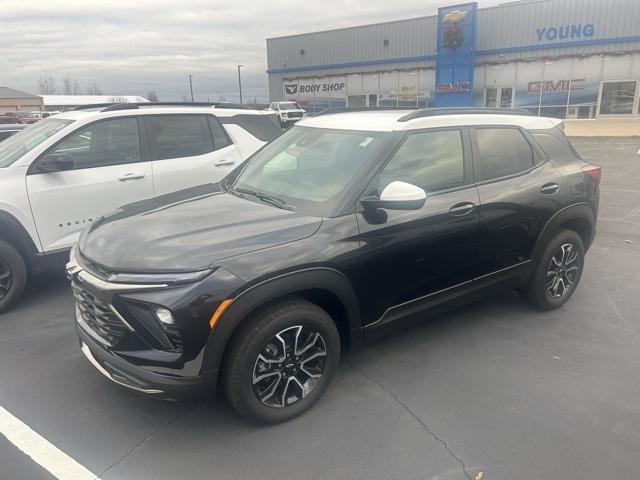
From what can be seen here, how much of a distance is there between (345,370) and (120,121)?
3.59m

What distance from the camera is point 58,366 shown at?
142 inches

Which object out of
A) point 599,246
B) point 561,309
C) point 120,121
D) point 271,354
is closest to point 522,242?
point 561,309

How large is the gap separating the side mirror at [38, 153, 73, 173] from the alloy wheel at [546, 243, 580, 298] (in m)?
4.45

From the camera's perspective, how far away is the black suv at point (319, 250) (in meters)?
2.55

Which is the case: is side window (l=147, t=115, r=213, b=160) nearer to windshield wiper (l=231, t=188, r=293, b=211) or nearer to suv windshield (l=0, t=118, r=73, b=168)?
suv windshield (l=0, t=118, r=73, b=168)

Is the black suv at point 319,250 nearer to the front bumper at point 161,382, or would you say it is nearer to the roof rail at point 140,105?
the front bumper at point 161,382

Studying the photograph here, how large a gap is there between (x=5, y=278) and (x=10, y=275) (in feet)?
0.17

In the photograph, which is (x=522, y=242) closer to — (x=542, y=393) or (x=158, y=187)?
(x=542, y=393)

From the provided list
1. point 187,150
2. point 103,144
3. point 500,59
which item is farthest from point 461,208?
point 500,59

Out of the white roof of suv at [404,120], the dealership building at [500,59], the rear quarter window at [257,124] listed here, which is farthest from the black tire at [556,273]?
the dealership building at [500,59]

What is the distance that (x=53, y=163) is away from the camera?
15.0 feet

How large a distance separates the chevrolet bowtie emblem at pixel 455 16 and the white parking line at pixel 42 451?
99.5 feet

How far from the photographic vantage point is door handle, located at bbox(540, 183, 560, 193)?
4.01 metres

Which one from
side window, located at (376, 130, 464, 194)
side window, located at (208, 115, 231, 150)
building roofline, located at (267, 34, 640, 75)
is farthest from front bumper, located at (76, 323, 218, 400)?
building roofline, located at (267, 34, 640, 75)
